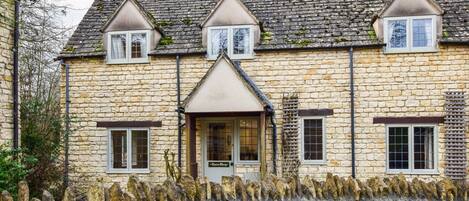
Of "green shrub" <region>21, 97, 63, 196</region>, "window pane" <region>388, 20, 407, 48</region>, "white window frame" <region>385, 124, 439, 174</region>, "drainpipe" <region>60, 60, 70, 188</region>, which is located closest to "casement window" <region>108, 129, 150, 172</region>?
"drainpipe" <region>60, 60, 70, 188</region>

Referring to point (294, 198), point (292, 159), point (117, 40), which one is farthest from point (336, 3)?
point (294, 198)

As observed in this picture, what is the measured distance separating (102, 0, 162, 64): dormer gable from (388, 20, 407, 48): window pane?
24.6 ft

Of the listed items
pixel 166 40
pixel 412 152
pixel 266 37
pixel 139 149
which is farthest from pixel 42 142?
pixel 412 152

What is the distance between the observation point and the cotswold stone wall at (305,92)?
51.5 feet

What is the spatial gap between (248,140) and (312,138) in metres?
2.12

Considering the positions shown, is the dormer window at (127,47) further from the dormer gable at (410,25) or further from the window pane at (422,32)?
the window pane at (422,32)

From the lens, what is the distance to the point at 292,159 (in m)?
16.2

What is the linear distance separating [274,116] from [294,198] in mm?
9464

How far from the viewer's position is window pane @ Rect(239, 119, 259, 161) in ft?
56.1

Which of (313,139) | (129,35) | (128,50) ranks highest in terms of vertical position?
(129,35)

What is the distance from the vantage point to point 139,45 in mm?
17609

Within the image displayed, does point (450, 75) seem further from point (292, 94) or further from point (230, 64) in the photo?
point (230, 64)

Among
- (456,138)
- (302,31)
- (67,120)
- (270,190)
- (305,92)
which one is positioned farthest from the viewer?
(302,31)

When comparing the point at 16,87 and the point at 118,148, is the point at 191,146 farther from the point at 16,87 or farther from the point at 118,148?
the point at 16,87
